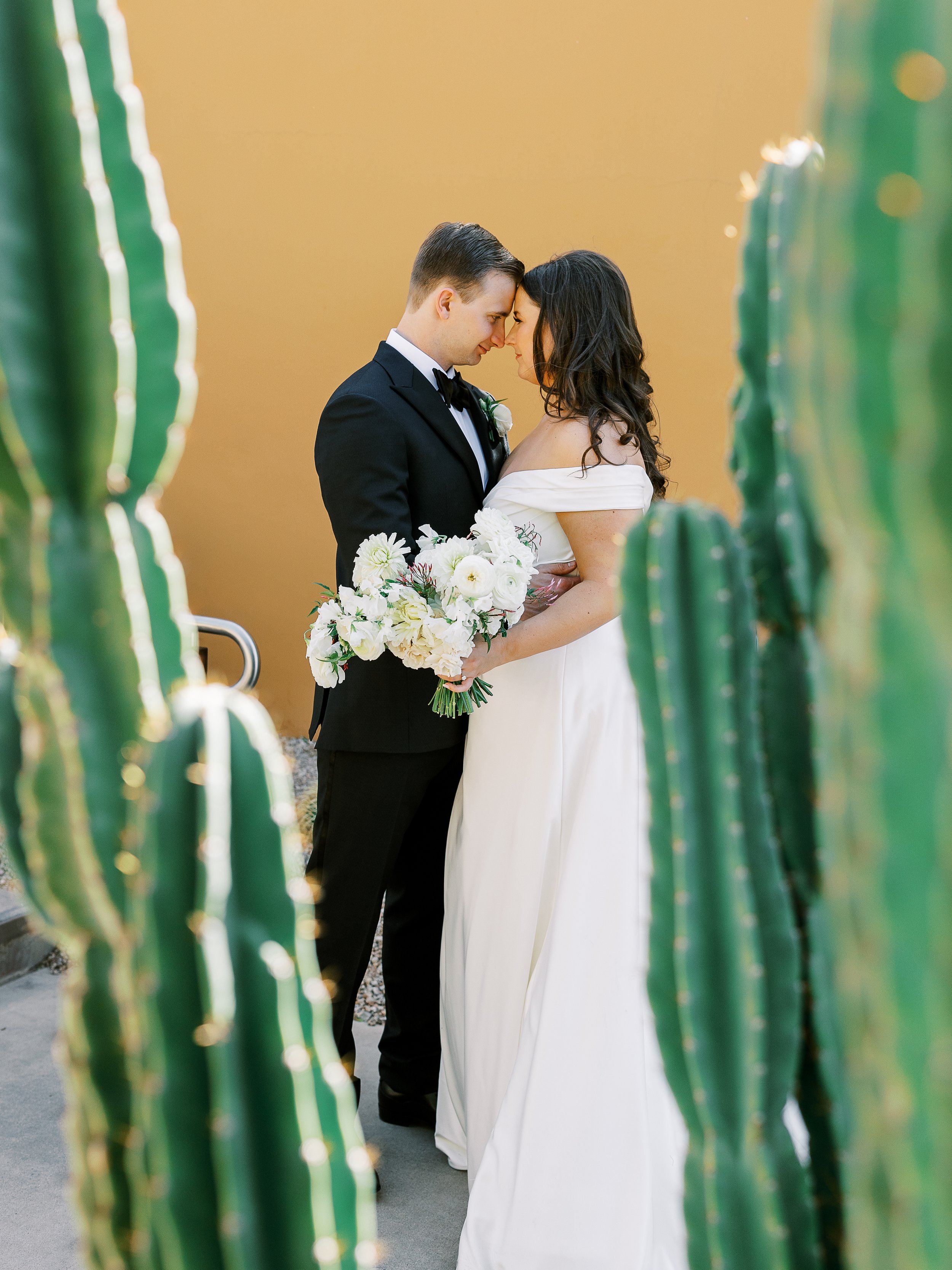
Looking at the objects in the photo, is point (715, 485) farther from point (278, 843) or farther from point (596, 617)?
point (278, 843)

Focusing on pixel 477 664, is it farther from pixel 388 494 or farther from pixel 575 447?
pixel 575 447

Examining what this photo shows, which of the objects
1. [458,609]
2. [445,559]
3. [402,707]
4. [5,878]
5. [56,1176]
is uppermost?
[445,559]

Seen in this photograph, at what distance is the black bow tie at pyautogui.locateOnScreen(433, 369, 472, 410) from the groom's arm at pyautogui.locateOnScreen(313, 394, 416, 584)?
0.30 meters

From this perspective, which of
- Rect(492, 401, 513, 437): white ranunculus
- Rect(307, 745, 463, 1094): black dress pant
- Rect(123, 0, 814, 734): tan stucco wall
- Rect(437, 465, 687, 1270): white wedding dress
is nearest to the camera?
Rect(437, 465, 687, 1270): white wedding dress

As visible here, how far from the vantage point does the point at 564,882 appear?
92.4 inches

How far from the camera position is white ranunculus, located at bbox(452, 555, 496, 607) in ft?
7.12

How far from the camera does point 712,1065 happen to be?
84cm

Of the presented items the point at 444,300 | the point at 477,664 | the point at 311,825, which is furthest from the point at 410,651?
the point at 311,825

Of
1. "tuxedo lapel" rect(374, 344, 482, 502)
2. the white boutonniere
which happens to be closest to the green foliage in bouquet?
"tuxedo lapel" rect(374, 344, 482, 502)

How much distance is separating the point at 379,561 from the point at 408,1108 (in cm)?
160

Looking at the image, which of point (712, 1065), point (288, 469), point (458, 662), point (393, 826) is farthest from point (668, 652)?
point (288, 469)

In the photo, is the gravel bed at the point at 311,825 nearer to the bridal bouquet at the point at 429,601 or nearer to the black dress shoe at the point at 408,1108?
the black dress shoe at the point at 408,1108

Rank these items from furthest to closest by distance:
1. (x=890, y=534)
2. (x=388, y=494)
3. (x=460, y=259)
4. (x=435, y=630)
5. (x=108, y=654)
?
(x=460, y=259) → (x=388, y=494) → (x=435, y=630) → (x=108, y=654) → (x=890, y=534)

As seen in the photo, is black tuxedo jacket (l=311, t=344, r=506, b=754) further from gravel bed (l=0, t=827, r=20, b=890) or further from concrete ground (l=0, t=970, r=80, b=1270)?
gravel bed (l=0, t=827, r=20, b=890)
